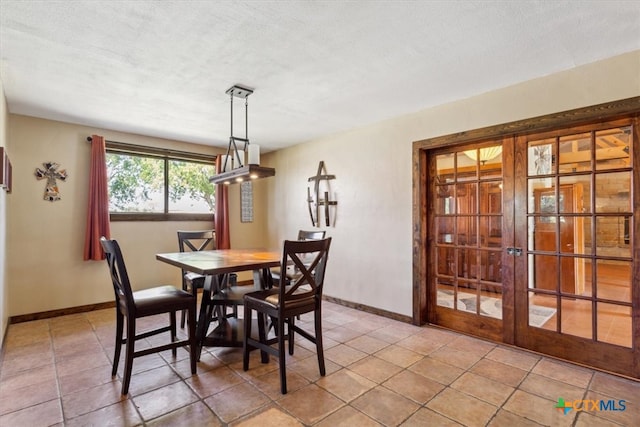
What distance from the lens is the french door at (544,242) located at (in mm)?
2469

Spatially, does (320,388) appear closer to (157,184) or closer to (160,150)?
(157,184)

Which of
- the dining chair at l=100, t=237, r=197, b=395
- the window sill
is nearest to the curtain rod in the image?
the window sill

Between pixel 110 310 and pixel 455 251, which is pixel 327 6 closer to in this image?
pixel 455 251

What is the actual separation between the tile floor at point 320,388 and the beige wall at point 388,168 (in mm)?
1059

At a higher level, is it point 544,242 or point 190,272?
point 544,242

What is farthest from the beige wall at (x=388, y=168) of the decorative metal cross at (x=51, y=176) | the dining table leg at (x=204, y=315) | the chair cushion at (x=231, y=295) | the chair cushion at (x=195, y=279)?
the decorative metal cross at (x=51, y=176)

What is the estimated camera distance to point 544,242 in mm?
2855

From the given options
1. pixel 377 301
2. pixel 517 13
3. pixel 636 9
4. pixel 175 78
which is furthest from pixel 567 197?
pixel 175 78

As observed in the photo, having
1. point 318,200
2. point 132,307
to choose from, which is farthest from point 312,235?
point 132,307

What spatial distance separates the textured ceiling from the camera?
190 centimetres

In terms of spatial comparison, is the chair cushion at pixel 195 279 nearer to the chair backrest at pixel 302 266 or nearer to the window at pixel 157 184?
the chair backrest at pixel 302 266

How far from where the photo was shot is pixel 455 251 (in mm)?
3451

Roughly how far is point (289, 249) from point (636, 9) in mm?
2532

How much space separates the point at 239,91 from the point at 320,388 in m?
2.63
